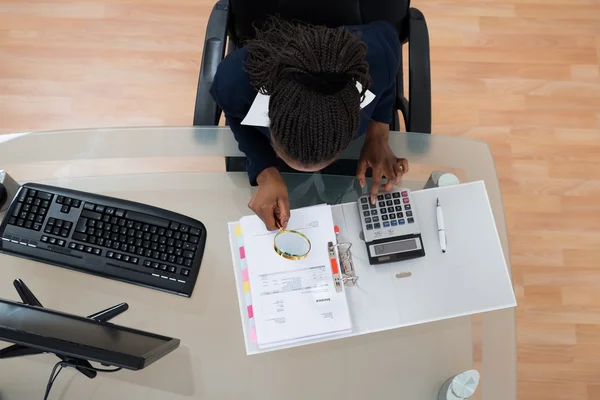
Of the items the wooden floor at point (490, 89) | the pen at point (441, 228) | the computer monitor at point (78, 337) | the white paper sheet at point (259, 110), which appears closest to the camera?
the computer monitor at point (78, 337)

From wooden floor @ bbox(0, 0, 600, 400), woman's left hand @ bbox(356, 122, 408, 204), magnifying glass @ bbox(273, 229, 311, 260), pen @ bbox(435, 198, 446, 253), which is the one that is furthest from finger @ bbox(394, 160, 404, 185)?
A: wooden floor @ bbox(0, 0, 600, 400)

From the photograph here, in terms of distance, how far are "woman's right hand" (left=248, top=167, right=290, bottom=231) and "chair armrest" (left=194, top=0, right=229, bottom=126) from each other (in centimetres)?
22

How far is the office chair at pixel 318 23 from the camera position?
1.17 meters

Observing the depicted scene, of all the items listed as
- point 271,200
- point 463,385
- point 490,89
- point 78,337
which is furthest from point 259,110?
point 490,89

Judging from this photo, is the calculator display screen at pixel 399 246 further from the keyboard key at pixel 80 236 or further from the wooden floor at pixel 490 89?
the wooden floor at pixel 490 89

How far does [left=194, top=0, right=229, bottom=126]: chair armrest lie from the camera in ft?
4.17

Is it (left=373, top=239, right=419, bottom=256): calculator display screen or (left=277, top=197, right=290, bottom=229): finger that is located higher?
(left=277, top=197, right=290, bottom=229): finger

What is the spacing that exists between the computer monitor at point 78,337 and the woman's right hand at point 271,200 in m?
0.32

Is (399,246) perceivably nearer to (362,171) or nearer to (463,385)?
(362,171)

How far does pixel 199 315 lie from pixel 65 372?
0.98 feet

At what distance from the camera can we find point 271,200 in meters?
1.14

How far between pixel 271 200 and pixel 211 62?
0.40 m

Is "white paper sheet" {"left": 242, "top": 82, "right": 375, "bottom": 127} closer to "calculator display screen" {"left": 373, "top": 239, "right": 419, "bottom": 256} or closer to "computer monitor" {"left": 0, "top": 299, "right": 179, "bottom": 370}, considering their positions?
"calculator display screen" {"left": 373, "top": 239, "right": 419, "bottom": 256}

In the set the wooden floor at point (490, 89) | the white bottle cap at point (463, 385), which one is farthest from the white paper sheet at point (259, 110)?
the wooden floor at point (490, 89)
